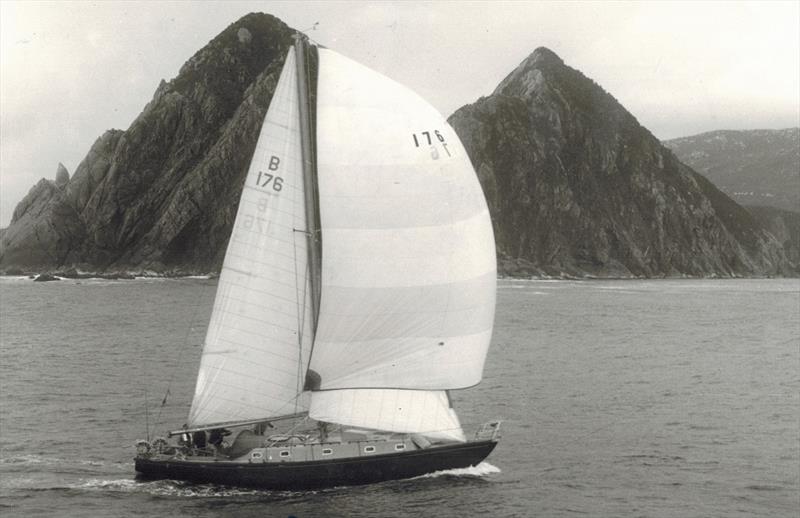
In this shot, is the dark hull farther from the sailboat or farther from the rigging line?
the rigging line

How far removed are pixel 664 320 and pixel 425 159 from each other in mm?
80849

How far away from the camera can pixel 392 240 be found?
28047mm

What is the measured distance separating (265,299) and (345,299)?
117 inches

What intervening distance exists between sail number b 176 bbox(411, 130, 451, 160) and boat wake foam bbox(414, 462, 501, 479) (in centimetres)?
1096

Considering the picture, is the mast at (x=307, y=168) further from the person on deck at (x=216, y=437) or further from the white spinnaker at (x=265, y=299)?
the person on deck at (x=216, y=437)

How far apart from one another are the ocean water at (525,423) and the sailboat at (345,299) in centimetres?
137

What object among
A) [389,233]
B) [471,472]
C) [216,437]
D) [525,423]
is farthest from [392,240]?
[525,423]

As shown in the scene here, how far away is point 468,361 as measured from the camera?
2888cm

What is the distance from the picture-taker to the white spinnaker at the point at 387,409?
95.3ft

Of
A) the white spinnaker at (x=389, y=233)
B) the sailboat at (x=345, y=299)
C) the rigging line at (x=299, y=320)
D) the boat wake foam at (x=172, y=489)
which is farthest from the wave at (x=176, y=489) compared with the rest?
the white spinnaker at (x=389, y=233)

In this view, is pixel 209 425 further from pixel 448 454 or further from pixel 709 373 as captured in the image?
pixel 709 373

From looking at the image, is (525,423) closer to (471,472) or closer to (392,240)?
(471,472)

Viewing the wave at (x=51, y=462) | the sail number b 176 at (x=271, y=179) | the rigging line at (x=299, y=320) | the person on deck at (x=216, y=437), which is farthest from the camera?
the wave at (x=51, y=462)

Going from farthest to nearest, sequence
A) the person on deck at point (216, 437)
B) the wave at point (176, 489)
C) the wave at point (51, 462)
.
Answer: the wave at point (51, 462)
the person on deck at point (216, 437)
the wave at point (176, 489)
